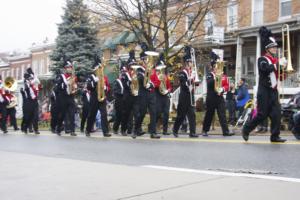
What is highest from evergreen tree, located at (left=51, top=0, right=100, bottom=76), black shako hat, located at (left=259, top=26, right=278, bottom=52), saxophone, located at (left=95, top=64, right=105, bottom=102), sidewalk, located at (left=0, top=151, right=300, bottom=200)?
evergreen tree, located at (left=51, top=0, right=100, bottom=76)

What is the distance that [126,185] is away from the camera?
6523mm

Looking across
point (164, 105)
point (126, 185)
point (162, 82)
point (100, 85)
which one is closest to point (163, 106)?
point (164, 105)

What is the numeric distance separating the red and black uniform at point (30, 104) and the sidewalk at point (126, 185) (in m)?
10.1

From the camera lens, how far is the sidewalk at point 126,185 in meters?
5.82

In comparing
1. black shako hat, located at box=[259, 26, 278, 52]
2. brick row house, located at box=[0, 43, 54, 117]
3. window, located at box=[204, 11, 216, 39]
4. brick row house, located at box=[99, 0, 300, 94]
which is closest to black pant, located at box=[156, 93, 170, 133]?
black shako hat, located at box=[259, 26, 278, 52]

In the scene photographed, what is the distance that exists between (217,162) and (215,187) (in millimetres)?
2289

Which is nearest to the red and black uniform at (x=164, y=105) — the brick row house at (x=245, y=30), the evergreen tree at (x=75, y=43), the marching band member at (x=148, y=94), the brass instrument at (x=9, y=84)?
the marching band member at (x=148, y=94)

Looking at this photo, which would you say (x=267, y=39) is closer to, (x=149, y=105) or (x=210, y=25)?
(x=149, y=105)

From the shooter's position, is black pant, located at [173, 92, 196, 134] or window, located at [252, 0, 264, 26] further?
window, located at [252, 0, 264, 26]

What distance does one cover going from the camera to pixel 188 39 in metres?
23.1

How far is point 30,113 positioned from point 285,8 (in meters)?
17.0

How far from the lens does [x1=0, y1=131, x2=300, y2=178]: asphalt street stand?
7852 mm

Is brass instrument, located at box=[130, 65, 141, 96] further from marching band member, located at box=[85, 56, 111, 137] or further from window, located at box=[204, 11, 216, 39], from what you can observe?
window, located at box=[204, 11, 216, 39]

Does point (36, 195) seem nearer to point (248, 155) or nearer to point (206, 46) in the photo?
point (248, 155)
